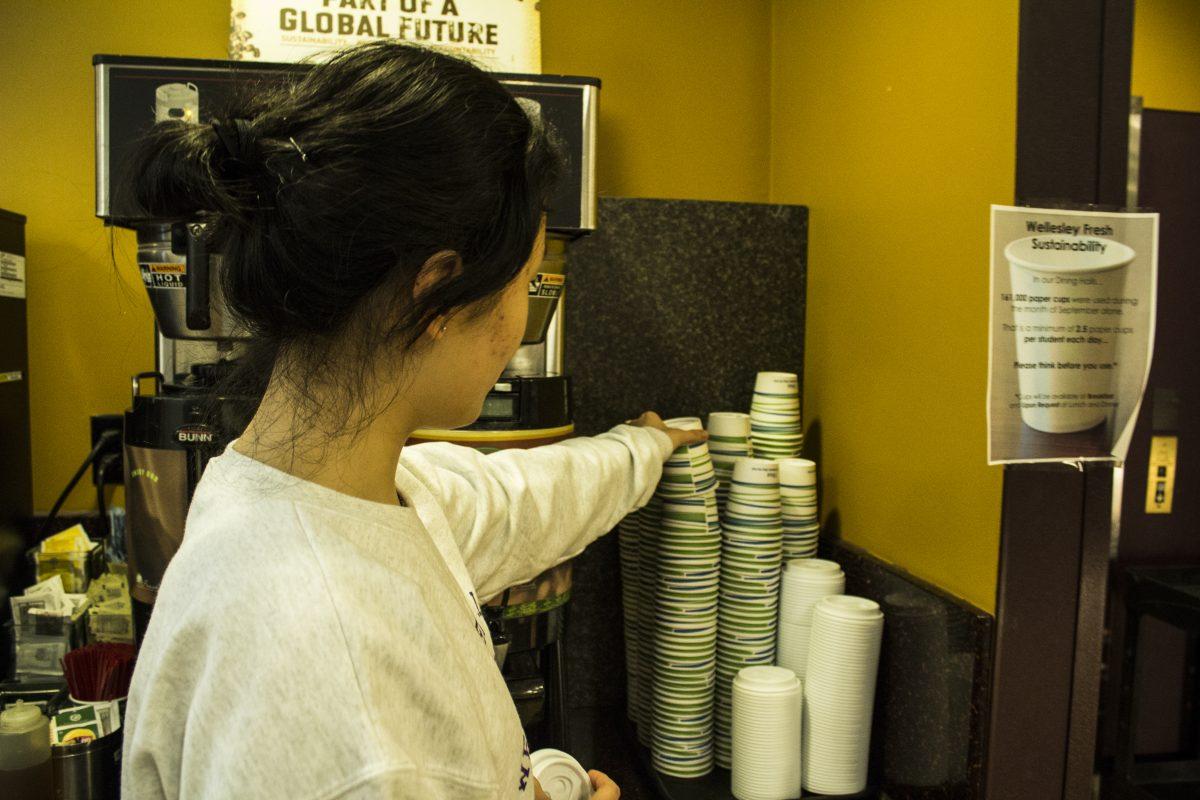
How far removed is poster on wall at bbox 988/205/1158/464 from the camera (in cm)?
132

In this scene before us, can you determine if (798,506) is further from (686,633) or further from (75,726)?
(75,726)

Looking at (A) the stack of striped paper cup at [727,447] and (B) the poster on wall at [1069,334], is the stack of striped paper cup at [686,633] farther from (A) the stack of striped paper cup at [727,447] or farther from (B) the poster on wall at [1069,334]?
(B) the poster on wall at [1069,334]

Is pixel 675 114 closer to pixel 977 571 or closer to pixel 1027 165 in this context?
pixel 1027 165

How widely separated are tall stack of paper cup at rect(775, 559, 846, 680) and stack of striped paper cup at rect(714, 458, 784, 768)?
20 millimetres

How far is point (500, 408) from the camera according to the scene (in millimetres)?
1350

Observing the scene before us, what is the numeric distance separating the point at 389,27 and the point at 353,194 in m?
1.48

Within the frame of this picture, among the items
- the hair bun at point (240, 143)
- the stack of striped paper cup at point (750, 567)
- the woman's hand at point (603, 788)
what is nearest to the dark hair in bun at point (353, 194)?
the hair bun at point (240, 143)

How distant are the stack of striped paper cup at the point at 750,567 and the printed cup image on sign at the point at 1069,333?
45cm

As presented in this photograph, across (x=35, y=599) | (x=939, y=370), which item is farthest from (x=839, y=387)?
(x=35, y=599)

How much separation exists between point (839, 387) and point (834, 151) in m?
0.48

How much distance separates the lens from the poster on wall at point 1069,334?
4.34 feet

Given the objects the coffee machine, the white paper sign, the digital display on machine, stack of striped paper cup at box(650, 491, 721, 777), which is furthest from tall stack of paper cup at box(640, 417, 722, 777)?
the white paper sign

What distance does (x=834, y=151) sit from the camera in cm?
186

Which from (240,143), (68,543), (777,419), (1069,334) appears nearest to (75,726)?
(68,543)
